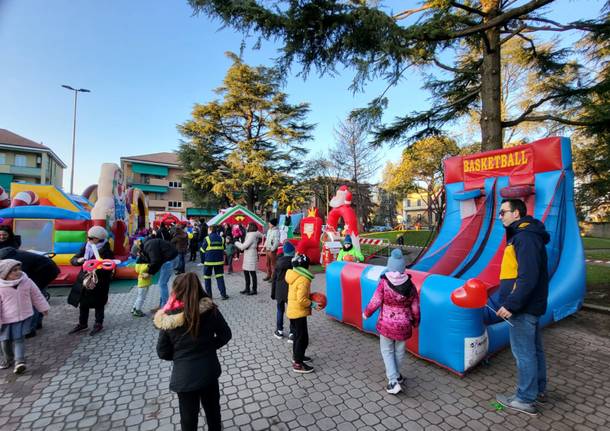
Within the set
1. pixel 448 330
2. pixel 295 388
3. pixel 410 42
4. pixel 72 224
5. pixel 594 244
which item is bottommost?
pixel 295 388

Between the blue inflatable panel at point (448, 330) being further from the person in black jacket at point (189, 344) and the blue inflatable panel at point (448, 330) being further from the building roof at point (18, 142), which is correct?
the building roof at point (18, 142)

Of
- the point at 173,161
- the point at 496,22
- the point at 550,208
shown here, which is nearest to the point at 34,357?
the point at 550,208

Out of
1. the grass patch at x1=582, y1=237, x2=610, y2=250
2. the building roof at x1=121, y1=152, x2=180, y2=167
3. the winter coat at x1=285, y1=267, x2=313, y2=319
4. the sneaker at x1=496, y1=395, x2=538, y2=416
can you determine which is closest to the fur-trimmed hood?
the winter coat at x1=285, y1=267, x2=313, y2=319

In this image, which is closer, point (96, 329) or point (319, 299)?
point (319, 299)

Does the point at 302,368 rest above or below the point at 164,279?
below

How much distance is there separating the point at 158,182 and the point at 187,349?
42386 mm

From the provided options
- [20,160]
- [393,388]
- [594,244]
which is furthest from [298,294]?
[20,160]

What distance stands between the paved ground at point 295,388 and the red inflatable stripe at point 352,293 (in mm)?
319

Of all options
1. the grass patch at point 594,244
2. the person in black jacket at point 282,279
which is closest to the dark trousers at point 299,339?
the person in black jacket at point 282,279

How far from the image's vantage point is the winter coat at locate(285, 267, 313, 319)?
376 centimetres

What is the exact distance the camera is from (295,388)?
3.34 metres

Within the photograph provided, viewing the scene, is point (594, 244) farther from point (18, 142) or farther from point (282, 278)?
point (18, 142)

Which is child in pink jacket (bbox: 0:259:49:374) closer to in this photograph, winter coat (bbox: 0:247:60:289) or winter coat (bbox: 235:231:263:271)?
winter coat (bbox: 0:247:60:289)

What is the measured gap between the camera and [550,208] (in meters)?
5.63
